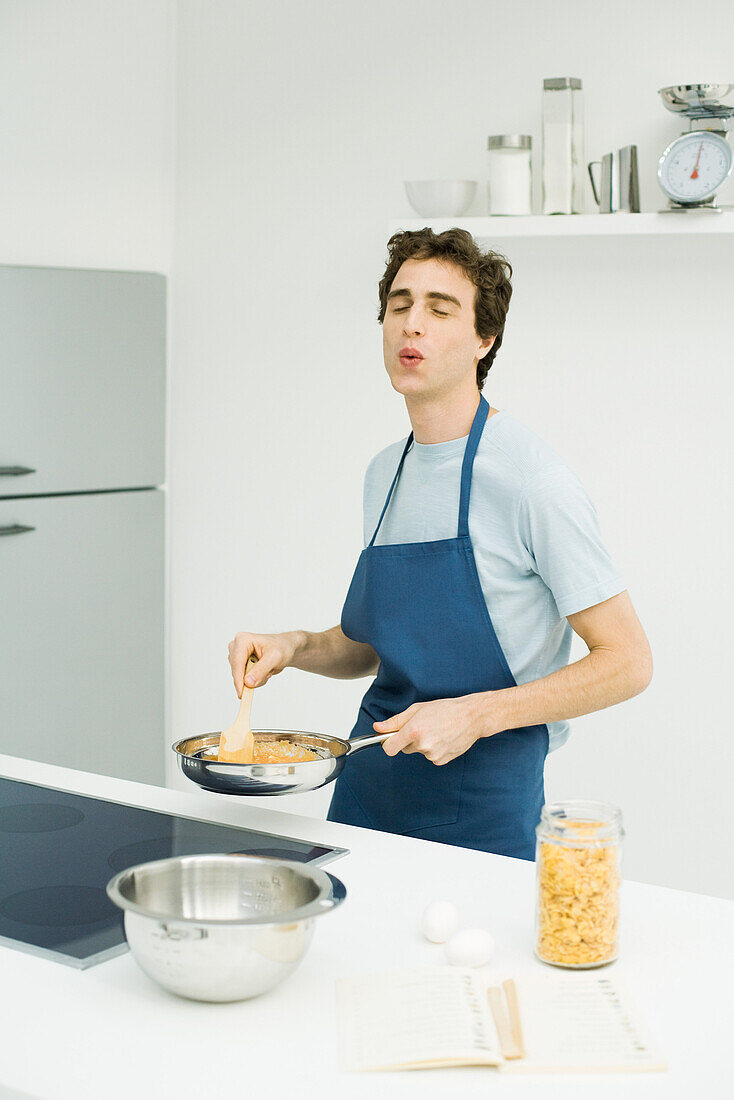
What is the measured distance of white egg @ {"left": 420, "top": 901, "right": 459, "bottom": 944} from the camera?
1.18 m

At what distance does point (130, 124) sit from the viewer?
3.35 metres

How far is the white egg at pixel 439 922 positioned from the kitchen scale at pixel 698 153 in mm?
1953

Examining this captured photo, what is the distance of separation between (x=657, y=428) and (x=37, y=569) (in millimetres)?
1585

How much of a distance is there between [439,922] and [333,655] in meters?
0.89

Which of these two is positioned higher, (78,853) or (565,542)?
(565,542)

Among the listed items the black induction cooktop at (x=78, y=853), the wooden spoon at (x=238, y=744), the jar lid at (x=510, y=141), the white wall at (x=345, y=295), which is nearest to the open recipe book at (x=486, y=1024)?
the black induction cooktop at (x=78, y=853)

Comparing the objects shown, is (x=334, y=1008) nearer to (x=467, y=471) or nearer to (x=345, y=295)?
(x=467, y=471)

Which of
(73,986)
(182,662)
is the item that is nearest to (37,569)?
(182,662)

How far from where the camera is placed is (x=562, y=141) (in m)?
2.81

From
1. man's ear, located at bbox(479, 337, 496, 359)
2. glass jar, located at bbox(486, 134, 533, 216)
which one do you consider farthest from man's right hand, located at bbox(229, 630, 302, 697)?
glass jar, located at bbox(486, 134, 533, 216)

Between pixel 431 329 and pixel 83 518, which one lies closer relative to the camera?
pixel 431 329

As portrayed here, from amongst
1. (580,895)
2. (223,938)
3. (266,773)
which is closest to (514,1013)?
(580,895)

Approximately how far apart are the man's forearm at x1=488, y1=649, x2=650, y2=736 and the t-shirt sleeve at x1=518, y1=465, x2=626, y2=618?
0.09m

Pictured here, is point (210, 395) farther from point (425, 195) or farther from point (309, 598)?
point (425, 195)
